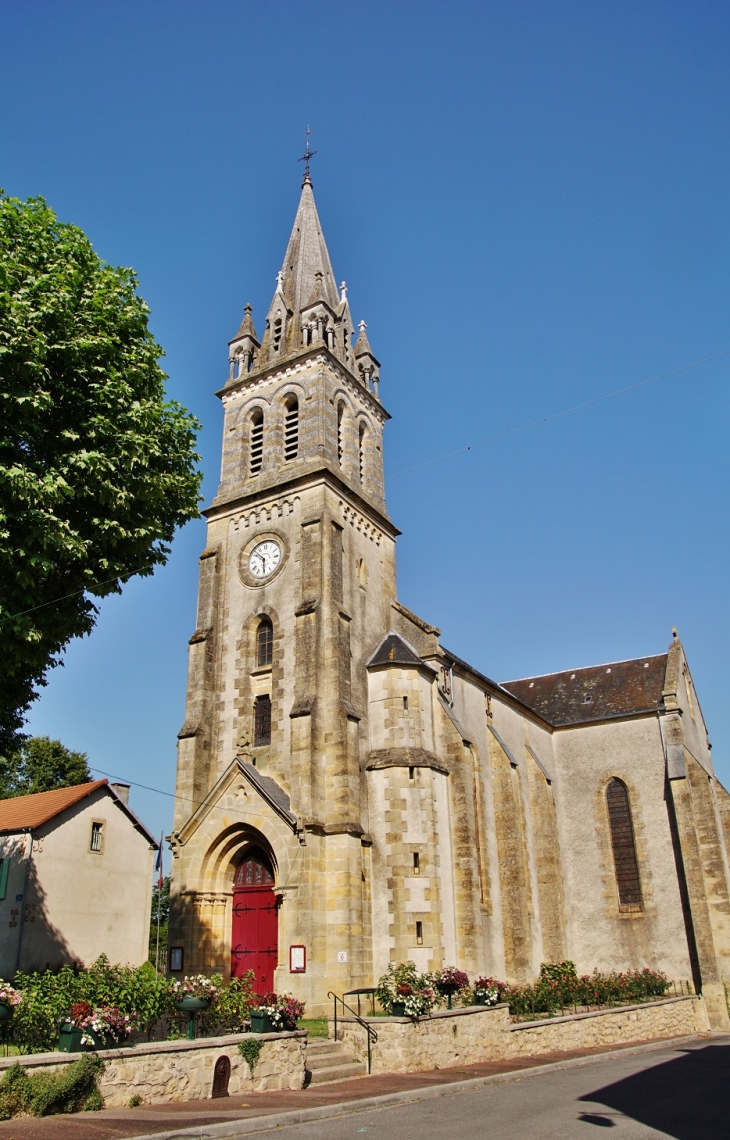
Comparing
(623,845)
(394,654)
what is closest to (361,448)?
(394,654)

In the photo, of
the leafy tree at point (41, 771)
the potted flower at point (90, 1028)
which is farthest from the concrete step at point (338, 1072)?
the leafy tree at point (41, 771)

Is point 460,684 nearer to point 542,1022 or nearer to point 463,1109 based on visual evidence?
→ point 542,1022

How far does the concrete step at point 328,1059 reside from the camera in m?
14.8

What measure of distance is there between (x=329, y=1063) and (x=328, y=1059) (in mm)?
127

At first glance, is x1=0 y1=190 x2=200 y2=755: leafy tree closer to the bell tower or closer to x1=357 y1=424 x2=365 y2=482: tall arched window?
the bell tower

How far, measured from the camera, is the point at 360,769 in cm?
2192

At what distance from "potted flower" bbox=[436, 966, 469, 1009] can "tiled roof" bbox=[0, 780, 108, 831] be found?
14.8 metres

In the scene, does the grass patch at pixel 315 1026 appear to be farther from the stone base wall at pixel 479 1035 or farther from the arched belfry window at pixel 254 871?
the arched belfry window at pixel 254 871

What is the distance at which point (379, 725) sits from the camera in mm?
23000

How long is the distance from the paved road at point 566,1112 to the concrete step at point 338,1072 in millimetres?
2428

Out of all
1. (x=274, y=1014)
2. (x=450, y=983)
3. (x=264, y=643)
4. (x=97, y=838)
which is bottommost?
(x=274, y=1014)

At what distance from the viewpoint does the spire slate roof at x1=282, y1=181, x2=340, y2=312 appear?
30.2 meters

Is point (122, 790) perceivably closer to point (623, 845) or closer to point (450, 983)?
point (450, 983)

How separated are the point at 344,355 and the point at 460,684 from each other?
40.7 ft
